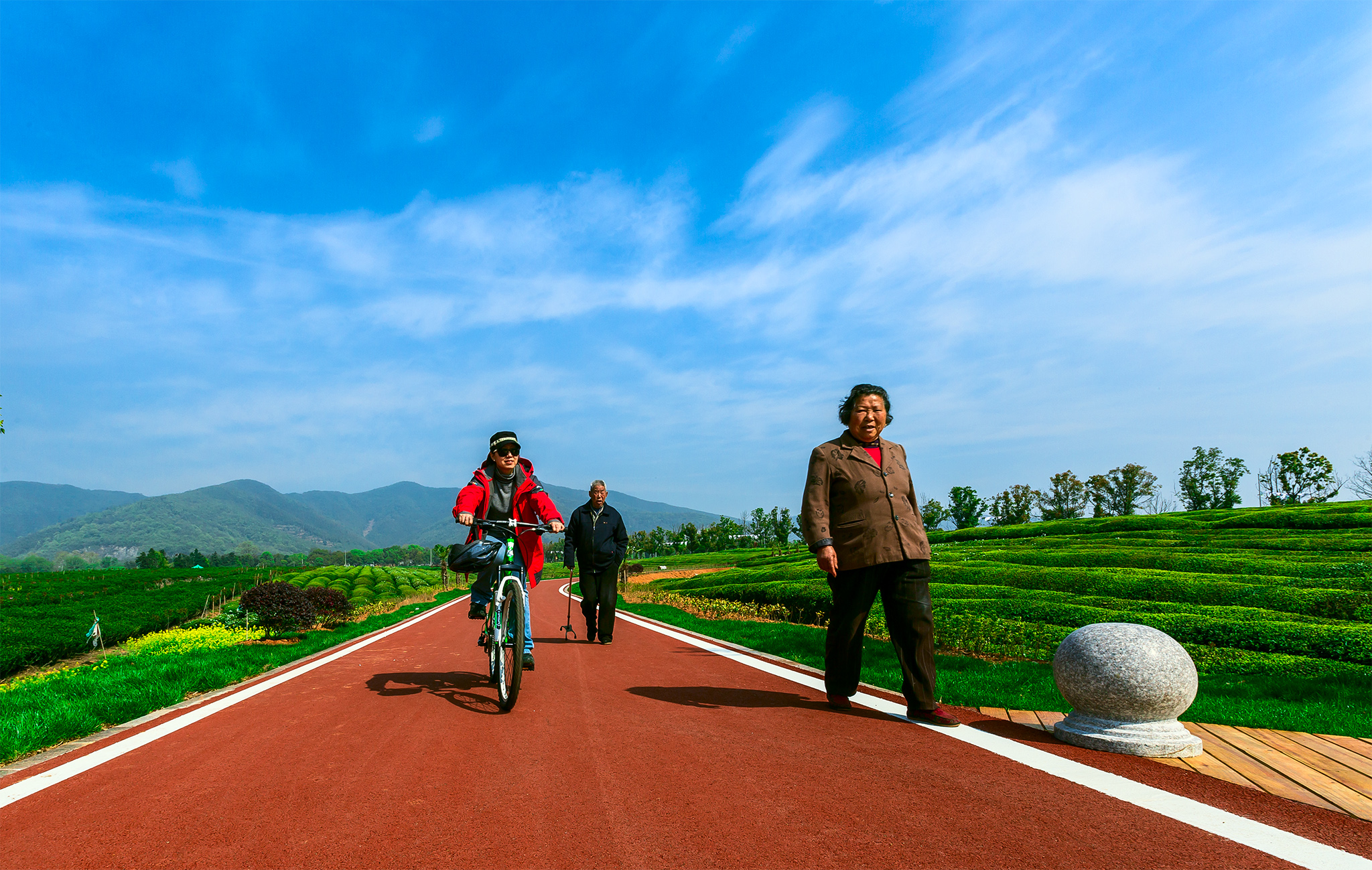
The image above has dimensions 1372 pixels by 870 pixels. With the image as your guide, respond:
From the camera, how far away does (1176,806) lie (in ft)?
9.86

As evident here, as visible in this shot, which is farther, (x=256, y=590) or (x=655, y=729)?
(x=256, y=590)

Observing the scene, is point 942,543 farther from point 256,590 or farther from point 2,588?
point 2,588

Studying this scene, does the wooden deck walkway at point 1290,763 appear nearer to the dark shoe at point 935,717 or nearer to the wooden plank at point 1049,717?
the wooden plank at point 1049,717

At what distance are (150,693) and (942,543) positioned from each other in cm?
3512

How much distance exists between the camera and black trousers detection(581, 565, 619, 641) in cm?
971

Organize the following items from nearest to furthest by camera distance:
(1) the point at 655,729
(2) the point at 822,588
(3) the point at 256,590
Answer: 1. (1) the point at 655,729
2. (3) the point at 256,590
3. (2) the point at 822,588

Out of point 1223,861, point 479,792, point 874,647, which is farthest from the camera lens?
point 874,647

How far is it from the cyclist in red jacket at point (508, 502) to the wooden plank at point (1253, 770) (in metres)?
4.54

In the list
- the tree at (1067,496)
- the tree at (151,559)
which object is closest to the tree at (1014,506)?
the tree at (1067,496)

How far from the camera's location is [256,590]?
1241cm

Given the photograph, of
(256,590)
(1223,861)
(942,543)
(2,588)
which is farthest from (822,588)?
(2,588)

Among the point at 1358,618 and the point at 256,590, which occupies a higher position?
the point at 256,590

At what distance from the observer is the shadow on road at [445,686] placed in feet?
18.1

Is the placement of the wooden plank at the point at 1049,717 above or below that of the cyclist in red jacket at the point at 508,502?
below
